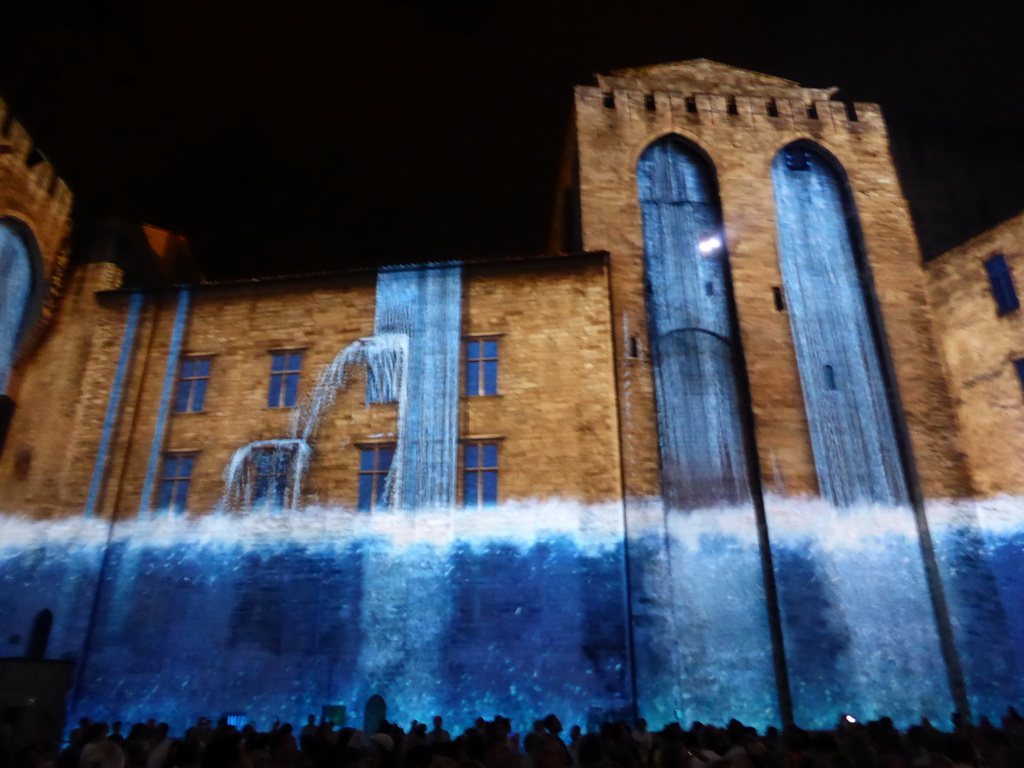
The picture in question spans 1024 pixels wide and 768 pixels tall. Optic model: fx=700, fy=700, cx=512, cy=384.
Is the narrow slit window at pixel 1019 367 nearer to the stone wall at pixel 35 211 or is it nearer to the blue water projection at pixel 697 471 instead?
the blue water projection at pixel 697 471

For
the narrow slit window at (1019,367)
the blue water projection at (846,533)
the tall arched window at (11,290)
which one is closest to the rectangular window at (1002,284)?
the narrow slit window at (1019,367)

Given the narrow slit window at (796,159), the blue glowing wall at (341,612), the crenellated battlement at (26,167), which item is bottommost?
the blue glowing wall at (341,612)

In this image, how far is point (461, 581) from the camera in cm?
1583

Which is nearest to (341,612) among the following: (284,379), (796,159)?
(284,379)

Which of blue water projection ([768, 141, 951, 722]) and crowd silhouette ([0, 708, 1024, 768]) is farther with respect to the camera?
blue water projection ([768, 141, 951, 722])

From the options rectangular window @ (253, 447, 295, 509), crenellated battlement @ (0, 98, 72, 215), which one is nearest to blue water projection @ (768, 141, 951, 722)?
A: rectangular window @ (253, 447, 295, 509)

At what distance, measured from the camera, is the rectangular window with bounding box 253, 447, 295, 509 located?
56.5 ft

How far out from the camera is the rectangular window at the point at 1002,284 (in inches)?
715

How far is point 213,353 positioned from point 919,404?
61.2ft

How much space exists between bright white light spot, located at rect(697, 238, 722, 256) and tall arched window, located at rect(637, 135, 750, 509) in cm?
3

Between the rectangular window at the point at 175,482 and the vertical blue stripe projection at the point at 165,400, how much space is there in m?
0.26

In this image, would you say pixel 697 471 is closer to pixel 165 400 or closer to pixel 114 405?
pixel 165 400

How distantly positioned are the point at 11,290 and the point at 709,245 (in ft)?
63.2

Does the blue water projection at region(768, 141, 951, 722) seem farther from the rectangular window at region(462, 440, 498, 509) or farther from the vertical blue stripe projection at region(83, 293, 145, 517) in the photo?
the vertical blue stripe projection at region(83, 293, 145, 517)
